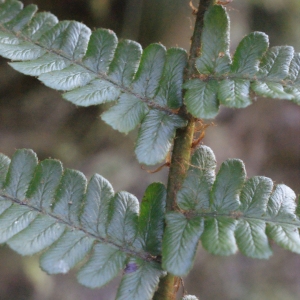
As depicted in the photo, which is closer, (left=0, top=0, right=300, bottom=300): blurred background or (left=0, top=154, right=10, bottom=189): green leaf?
(left=0, top=154, right=10, bottom=189): green leaf

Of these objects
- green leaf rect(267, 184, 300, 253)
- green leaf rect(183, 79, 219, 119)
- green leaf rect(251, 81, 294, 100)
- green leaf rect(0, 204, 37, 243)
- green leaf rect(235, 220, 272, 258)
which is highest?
green leaf rect(251, 81, 294, 100)

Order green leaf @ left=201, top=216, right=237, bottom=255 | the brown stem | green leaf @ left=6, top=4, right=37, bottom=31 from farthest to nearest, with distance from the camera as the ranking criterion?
green leaf @ left=6, top=4, right=37, bottom=31 < the brown stem < green leaf @ left=201, top=216, right=237, bottom=255

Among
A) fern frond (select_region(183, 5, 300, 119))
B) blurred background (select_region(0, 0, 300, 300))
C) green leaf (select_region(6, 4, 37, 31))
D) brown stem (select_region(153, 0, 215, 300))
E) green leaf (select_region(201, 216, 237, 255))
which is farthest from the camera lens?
blurred background (select_region(0, 0, 300, 300))

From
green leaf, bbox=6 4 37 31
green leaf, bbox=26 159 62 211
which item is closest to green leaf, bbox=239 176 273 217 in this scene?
green leaf, bbox=26 159 62 211

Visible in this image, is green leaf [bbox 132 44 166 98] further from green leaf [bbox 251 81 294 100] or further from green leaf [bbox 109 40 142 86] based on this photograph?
green leaf [bbox 251 81 294 100]

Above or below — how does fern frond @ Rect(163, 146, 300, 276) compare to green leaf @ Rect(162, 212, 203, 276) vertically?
above

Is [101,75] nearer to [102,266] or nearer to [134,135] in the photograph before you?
[102,266]

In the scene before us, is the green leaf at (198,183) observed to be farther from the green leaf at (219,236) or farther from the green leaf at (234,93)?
the green leaf at (234,93)

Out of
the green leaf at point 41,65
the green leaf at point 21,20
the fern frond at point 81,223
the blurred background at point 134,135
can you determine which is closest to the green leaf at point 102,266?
the fern frond at point 81,223

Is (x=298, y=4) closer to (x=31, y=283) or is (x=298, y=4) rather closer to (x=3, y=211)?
(x=3, y=211)
